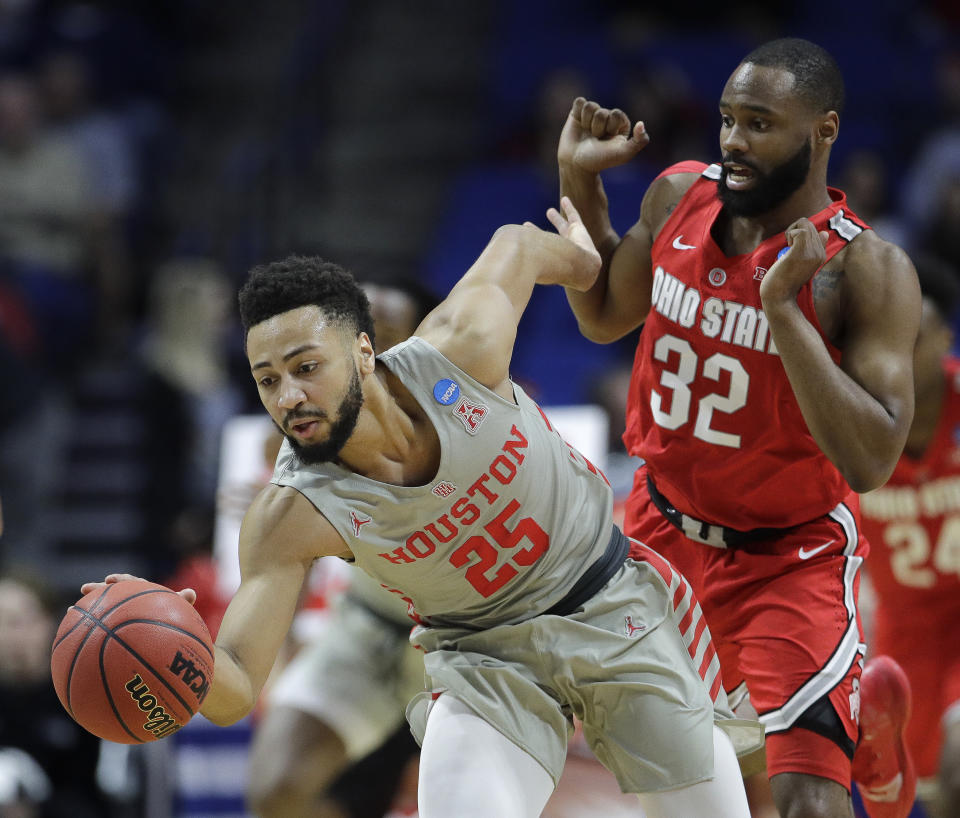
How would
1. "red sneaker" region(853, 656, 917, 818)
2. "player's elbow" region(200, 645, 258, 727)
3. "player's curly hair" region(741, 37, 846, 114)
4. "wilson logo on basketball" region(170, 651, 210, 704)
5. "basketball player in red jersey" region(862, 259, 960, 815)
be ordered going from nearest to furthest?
"wilson logo on basketball" region(170, 651, 210, 704)
"player's elbow" region(200, 645, 258, 727)
"player's curly hair" region(741, 37, 846, 114)
"red sneaker" region(853, 656, 917, 818)
"basketball player in red jersey" region(862, 259, 960, 815)

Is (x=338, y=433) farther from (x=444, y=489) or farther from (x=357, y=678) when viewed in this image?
(x=357, y=678)

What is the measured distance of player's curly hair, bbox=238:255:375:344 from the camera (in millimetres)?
3846

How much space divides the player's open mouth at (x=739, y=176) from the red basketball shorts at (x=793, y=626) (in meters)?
1.01

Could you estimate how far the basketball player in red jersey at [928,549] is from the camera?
534 centimetres

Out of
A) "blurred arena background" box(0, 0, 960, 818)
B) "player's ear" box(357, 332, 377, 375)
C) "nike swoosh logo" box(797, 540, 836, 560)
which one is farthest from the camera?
"blurred arena background" box(0, 0, 960, 818)

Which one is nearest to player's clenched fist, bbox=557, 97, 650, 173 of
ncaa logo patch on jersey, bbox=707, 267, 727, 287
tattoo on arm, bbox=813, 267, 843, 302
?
ncaa logo patch on jersey, bbox=707, 267, 727, 287

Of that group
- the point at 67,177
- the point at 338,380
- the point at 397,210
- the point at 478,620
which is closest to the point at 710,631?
the point at 478,620

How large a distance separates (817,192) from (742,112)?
34 cm

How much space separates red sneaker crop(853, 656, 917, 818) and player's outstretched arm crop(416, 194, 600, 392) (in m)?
1.57

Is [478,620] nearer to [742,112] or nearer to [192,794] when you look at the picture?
[742,112]

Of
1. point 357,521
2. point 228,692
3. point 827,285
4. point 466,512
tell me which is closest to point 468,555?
point 466,512

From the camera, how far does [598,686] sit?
3947 mm

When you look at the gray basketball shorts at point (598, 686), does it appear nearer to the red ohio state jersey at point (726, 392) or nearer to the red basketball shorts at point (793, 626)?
the red basketball shorts at point (793, 626)

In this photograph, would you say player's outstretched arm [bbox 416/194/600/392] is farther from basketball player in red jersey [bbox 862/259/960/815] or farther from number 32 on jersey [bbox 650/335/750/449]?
basketball player in red jersey [bbox 862/259/960/815]
